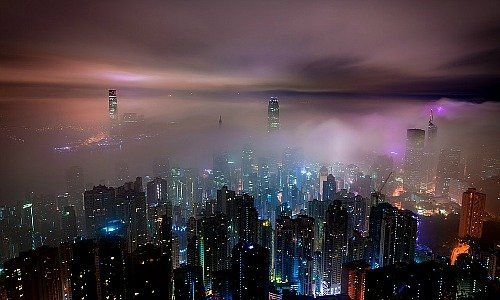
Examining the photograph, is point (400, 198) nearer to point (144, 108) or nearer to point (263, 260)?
point (263, 260)

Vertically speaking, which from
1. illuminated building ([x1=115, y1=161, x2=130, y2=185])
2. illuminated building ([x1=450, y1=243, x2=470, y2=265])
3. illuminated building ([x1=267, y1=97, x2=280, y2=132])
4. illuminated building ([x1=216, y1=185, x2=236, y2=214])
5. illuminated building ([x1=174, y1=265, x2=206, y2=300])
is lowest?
illuminated building ([x1=450, y1=243, x2=470, y2=265])

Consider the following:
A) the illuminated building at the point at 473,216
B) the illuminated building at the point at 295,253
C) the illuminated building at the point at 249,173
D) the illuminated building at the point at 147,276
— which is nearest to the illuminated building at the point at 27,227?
the illuminated building at the point at 147,276

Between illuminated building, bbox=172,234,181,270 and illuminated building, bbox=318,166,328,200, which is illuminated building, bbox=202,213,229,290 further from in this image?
illuminated building, bbox=318,166,328,200

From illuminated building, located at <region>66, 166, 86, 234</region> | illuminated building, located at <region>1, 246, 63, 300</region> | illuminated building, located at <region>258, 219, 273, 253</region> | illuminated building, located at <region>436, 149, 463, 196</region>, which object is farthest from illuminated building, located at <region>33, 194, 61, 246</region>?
illuminated building, located at <region>436, 149, 463, 196</region>

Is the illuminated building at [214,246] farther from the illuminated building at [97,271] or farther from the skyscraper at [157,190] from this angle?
the skyscraper at [157,190]

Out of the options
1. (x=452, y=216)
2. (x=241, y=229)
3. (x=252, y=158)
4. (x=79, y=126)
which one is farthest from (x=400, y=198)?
(x=79, y=126)

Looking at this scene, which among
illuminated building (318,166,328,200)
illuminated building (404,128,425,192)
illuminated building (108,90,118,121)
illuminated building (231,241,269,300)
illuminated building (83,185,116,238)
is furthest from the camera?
illuminated building (318,166,328,200)
